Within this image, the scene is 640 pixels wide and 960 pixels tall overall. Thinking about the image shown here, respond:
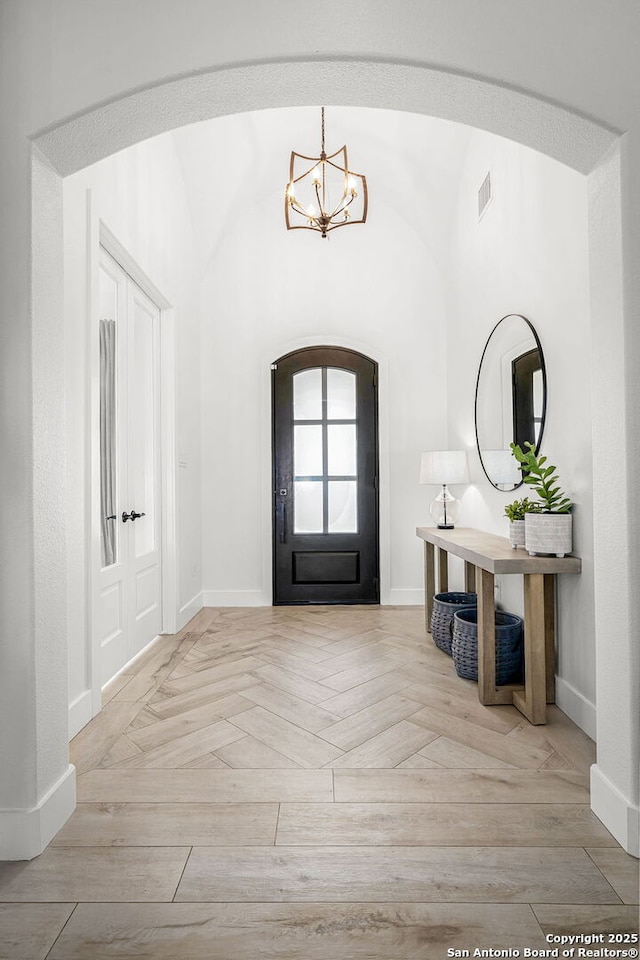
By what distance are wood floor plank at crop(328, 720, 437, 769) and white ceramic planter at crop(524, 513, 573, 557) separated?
3.00 feet

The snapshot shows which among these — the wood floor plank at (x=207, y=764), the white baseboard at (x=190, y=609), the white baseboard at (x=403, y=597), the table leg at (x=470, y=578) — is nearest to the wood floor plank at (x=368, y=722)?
the wood floor plank at (x=207, y=764)

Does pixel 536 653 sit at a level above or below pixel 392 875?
above

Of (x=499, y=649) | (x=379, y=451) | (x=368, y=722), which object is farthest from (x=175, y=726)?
(x=379, y=451)

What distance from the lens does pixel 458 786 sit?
1.90 m

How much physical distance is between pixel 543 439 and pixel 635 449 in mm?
1324

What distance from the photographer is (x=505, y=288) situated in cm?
334

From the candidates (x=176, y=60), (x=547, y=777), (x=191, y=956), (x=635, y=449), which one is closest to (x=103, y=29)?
(x=176, y=60)

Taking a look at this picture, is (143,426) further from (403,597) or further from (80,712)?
(403,597)

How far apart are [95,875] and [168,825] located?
25 centimetres

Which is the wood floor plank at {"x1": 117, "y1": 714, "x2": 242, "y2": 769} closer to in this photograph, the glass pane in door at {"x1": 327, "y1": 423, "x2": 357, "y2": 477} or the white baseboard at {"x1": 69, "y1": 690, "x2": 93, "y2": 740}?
the white baseboard at {"x1": 69, "y1": 690, "x2": 93, "y2": 740}

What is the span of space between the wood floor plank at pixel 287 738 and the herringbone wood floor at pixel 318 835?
10mm

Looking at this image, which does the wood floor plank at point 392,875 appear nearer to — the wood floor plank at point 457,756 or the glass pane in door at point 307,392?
the wood floor plank at point 457,756

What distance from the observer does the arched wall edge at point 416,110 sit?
5.18ft

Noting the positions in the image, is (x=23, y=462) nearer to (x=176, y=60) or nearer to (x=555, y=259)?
(x=176, y=60)
